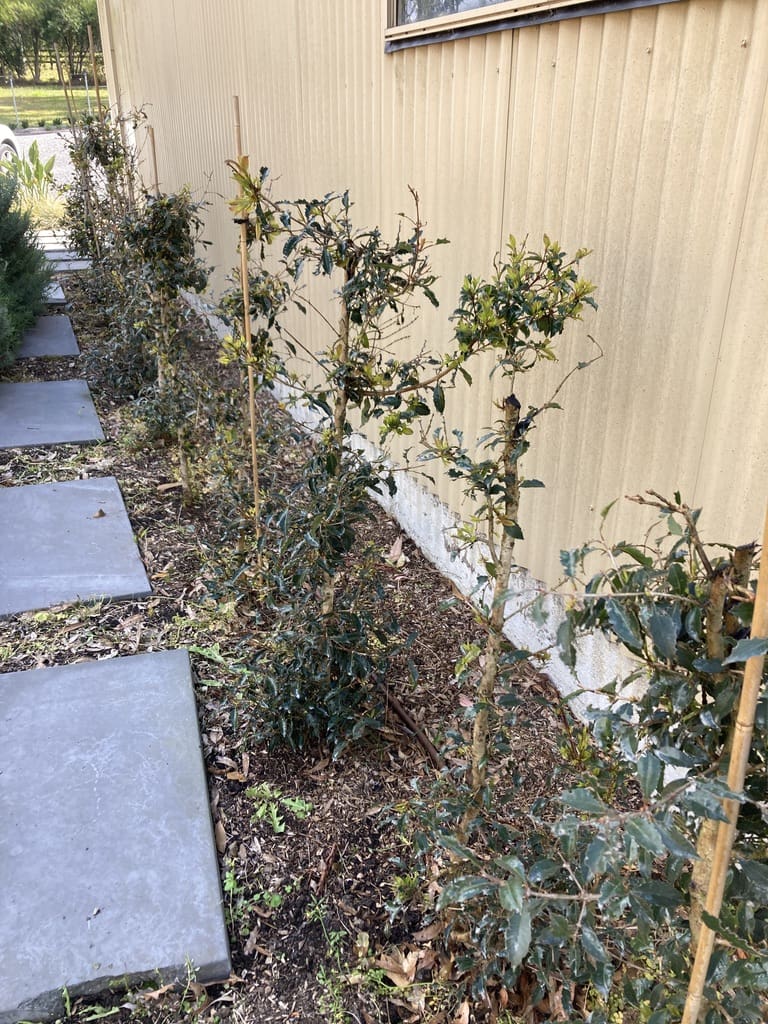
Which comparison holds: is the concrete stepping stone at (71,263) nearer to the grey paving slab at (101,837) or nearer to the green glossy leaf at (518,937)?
the grey paving slab at (101,837)

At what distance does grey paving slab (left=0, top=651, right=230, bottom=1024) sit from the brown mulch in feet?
0.22

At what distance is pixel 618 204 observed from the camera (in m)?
2.29

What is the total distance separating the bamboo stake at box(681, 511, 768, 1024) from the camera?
3.26 ft

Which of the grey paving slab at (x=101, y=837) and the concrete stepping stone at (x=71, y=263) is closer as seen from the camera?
the grey paving slab at (x=101, y=837)

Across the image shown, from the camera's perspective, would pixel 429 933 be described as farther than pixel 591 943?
Yes

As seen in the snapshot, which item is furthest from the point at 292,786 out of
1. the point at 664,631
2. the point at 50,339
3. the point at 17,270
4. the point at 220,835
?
the point at 17,270

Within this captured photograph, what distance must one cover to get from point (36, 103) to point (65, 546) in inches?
1291

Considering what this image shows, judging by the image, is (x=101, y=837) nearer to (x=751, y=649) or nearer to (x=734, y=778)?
(x=734, y=778)

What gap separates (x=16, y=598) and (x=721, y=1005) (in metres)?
2.95

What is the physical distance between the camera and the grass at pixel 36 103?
26.1m

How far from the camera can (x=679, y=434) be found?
7.16 feet

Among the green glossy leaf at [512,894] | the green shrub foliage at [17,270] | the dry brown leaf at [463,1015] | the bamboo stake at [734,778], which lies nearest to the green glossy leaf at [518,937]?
the green glossy leaf at [512,894]

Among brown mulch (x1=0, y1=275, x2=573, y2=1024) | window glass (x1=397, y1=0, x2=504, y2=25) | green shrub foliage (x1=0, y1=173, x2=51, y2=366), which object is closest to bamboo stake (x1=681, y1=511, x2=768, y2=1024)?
brown mulch (x1=0, y1=275, x2=573, y2=1024)

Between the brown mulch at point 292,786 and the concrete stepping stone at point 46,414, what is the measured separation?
1.15m
